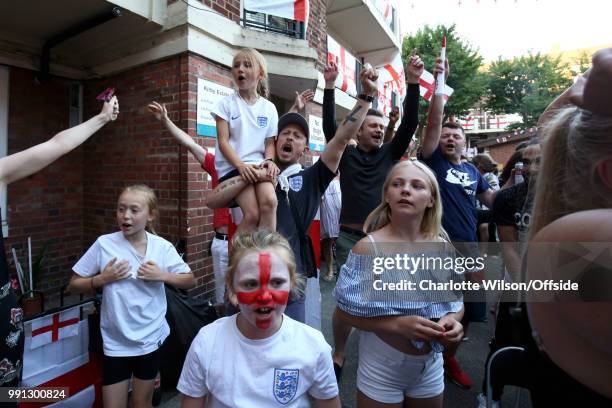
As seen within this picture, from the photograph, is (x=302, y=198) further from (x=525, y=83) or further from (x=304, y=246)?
(x=525, y=83)

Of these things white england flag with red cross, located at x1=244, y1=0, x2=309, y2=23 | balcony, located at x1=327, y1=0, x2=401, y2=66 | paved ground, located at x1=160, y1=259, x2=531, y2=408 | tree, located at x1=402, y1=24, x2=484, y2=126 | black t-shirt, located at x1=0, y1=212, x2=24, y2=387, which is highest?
tree, located at x1=402, y1=24, x2=484, y2=126

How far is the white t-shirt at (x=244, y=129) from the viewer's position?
2492mm

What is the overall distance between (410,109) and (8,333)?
2.72 m

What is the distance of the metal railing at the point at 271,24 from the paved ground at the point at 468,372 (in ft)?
13.4

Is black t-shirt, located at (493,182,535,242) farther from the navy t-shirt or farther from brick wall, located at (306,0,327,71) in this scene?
brick wall, located at (306,0,327,71)

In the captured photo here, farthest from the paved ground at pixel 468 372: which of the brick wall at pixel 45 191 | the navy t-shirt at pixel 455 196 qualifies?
the brick wall at pixel 45 191

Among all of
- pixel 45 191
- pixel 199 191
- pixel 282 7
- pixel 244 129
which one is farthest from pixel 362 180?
pixel 45 191

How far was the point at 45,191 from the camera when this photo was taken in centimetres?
431

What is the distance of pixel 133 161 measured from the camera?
4297 mm

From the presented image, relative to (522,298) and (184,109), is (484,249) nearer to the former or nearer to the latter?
(522,298)

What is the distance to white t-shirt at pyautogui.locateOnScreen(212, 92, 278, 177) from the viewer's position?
98.1 inches

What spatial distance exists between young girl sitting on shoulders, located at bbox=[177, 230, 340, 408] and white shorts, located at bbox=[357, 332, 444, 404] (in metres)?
0.28

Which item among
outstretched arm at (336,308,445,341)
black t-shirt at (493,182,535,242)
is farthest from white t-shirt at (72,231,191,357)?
black t-shirt at (493,182,535,242)

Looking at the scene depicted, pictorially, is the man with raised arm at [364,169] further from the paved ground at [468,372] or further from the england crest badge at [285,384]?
the england crest badge at [285,384]
